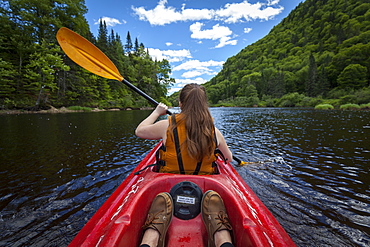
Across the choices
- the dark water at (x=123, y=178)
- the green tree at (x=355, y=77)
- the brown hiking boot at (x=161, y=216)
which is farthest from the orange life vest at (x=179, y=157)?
the green tree at (x=355, y=77)

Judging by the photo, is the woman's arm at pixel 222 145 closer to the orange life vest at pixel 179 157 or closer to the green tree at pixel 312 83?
the orange life vest at pixel 179 157

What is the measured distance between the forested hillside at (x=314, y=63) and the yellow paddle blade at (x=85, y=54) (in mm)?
41281

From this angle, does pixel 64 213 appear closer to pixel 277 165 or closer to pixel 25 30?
pixel 277 165

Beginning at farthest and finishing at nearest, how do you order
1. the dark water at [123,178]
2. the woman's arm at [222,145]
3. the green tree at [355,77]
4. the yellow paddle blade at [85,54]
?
the green tree at [355,77]
the yellow paddle blade at [85,54]
the dark water at [123,178]
the woman's arm at [222,145]

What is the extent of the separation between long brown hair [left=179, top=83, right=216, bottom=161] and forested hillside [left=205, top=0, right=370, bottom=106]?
135 feet

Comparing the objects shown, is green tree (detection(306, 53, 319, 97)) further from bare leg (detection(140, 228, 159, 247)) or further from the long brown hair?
bare leg (detection(140, 228, 159, 247))

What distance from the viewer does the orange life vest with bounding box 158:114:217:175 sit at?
1630 mm

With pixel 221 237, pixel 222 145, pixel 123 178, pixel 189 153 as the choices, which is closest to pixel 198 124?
pixel 189 153

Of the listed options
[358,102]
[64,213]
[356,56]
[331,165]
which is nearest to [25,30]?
[64,213]

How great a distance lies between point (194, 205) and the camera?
1543 millimetres

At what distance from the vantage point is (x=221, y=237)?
1.27 m

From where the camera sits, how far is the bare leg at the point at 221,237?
1248 mm

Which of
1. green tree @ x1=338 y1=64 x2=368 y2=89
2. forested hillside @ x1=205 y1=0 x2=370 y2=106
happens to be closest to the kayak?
forested hillside @ x1=205 y1=0 x2=370 y2=106

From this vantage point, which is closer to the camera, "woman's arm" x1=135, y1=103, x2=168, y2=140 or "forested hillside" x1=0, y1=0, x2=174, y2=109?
"woman's arm" x1=135, y1=103, x2=168, y2=140
